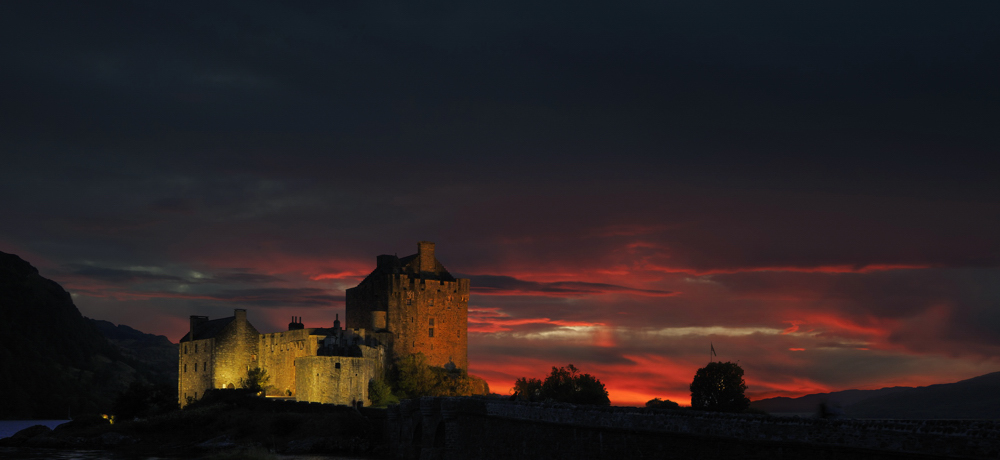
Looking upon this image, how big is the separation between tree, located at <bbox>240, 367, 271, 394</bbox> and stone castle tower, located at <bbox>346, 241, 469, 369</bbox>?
566 inches

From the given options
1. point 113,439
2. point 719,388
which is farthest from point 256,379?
point 719,388

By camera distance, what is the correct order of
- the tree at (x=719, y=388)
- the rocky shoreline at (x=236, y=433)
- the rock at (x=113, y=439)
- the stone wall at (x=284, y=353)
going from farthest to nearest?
1. the stone wall at (x=284, y=353)
2. the tree at (x=719, y=388)
3. the rock at (x=113, y=439)
4. the rocky shoreline at (x=236, y=433)

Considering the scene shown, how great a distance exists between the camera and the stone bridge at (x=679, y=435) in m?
18.2

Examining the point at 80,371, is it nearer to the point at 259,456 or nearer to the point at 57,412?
the point at 57,412

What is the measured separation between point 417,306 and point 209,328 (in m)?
23.8

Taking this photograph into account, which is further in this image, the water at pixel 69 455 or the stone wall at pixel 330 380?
the stone wall at pixel 330 380

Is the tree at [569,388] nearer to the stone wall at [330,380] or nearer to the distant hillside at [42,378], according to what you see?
the stone wall at [330,380]

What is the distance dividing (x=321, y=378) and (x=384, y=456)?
733 inches

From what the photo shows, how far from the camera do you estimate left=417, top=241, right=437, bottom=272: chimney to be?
106 meters

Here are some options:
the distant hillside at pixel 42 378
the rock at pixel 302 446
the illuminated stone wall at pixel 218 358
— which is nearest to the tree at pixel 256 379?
the illuminated stone wall at pixel 218 358

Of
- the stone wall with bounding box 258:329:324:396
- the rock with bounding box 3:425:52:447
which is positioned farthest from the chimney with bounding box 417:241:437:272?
the rock with bounding box 3:425:52:447

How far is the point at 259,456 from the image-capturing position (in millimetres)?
56281

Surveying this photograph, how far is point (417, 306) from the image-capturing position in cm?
10150

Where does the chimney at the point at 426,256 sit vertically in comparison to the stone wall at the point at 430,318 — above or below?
above
